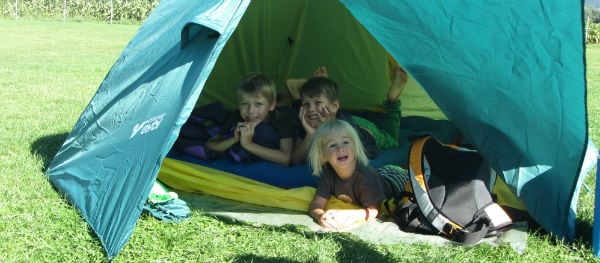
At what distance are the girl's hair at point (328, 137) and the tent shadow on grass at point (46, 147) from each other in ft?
6.76

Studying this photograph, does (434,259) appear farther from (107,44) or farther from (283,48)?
(107,44)

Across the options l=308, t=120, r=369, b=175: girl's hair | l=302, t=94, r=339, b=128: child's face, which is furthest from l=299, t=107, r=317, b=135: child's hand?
l=308, t=120, r=369, b=175: girl's hair

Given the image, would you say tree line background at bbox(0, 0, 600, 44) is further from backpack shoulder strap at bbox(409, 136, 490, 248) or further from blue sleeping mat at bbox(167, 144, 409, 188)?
backpack shoulder strap at bbox(409, 136, 490, 248)

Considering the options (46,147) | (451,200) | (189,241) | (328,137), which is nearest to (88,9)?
(46,147)

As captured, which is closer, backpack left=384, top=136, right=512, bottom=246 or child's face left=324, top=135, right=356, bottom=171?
backpack left=384, top=136, right=512, bottom=246

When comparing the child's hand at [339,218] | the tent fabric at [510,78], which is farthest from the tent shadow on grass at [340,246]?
the tent fabric at [510,78]

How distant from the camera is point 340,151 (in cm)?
370

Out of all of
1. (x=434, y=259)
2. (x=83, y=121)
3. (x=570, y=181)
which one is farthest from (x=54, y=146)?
(x=570, y=181)

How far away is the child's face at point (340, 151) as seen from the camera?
12.2 feet

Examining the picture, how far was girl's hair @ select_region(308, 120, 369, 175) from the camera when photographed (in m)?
3.75

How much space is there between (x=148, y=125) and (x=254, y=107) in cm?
108

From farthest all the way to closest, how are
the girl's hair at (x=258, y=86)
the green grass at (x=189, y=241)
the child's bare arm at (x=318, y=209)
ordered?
the girl's hair at (x=258, y=86)
the child's bare arm at (x=318, y=209)
the green grass at (x=189, y=241)

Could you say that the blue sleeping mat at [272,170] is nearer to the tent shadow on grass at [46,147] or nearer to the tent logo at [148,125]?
the tent logo at [148,125]

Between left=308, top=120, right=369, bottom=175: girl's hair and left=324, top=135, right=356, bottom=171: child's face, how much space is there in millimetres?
17
